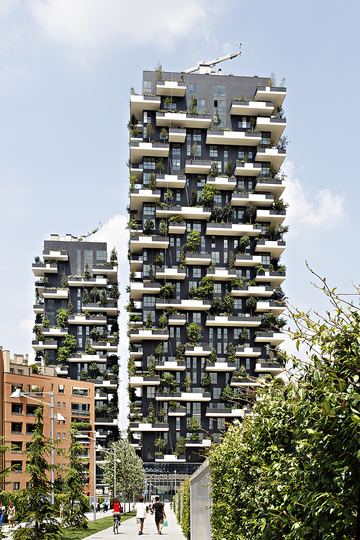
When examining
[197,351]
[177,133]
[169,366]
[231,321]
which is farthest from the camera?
[177,133]

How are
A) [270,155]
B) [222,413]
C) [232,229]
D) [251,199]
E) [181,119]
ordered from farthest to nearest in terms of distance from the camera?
[270,155]
[251,199]
[181,119]
[232,229]
[222,413]

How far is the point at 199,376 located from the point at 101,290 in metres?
34.6

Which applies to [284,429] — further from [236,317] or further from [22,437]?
[22,437]

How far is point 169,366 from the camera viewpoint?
83688mm

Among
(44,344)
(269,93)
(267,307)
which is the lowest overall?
(44,344)

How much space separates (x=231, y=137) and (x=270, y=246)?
15552 millimetres

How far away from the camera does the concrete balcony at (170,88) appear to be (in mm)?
89562

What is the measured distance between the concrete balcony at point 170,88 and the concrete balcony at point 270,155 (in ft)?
43.2

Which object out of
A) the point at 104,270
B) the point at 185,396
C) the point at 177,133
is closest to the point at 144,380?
the point at 185,396

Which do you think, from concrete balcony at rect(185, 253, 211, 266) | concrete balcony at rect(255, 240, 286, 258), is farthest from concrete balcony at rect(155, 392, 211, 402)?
concrete balcony at rect(255, 240, 286, 258)

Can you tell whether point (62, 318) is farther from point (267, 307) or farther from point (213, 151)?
point (213, 151)

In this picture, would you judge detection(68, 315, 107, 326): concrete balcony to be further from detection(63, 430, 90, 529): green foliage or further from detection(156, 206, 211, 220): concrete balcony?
detection(63, 430, 90, 529): green foliage

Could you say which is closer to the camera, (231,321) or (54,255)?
(231,321)

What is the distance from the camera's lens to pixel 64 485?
1666 inches
